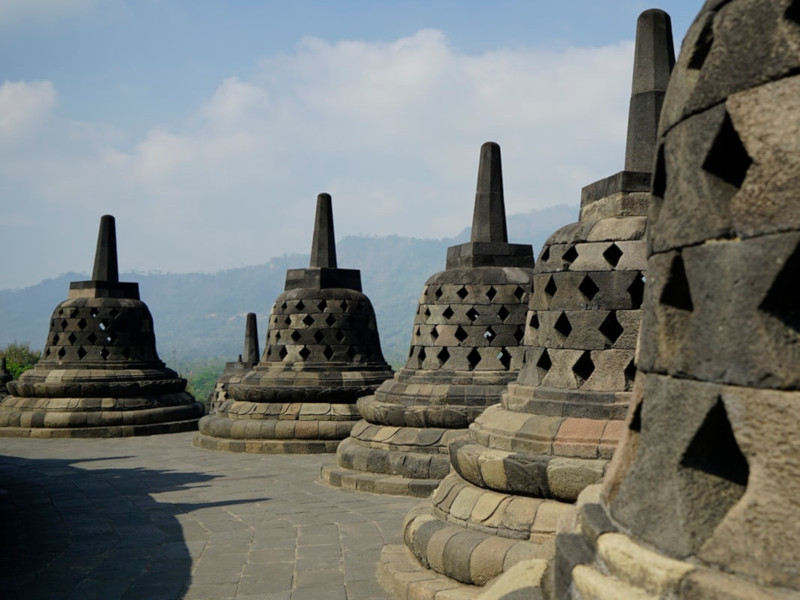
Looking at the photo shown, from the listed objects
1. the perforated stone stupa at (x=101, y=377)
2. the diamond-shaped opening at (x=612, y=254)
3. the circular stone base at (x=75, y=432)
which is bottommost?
the circular stone base at (x=75, y=432)

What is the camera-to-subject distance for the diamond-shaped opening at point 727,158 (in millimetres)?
2266

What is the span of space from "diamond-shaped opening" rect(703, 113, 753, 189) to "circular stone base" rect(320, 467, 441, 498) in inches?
256

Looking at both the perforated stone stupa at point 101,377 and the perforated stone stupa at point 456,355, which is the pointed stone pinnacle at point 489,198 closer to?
the perforated stone stupa at point 456,355

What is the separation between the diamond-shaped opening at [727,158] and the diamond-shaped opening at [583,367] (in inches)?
119

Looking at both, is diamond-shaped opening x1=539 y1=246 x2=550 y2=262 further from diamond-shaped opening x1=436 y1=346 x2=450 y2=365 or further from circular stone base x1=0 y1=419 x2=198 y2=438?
circular stone base x1=0 y1=419 x2=198 y2=438

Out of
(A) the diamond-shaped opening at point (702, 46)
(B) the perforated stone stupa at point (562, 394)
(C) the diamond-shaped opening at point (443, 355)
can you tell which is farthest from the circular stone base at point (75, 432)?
(A) the diamond-shaped opening at point (702, 46)

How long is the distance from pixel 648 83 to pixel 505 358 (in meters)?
Result: 4.48

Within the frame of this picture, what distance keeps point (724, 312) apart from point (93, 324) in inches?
578

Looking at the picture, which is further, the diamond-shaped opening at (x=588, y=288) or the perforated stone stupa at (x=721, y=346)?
the diamond-shaped opening at (x=588, y=288)

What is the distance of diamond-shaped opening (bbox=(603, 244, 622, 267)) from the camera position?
527 centimetres

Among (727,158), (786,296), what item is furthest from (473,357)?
(786,296)

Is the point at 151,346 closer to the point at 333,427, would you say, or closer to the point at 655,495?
the point at 333,427

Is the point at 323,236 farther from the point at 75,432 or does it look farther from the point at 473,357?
the point at 75,432

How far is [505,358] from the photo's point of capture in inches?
373
